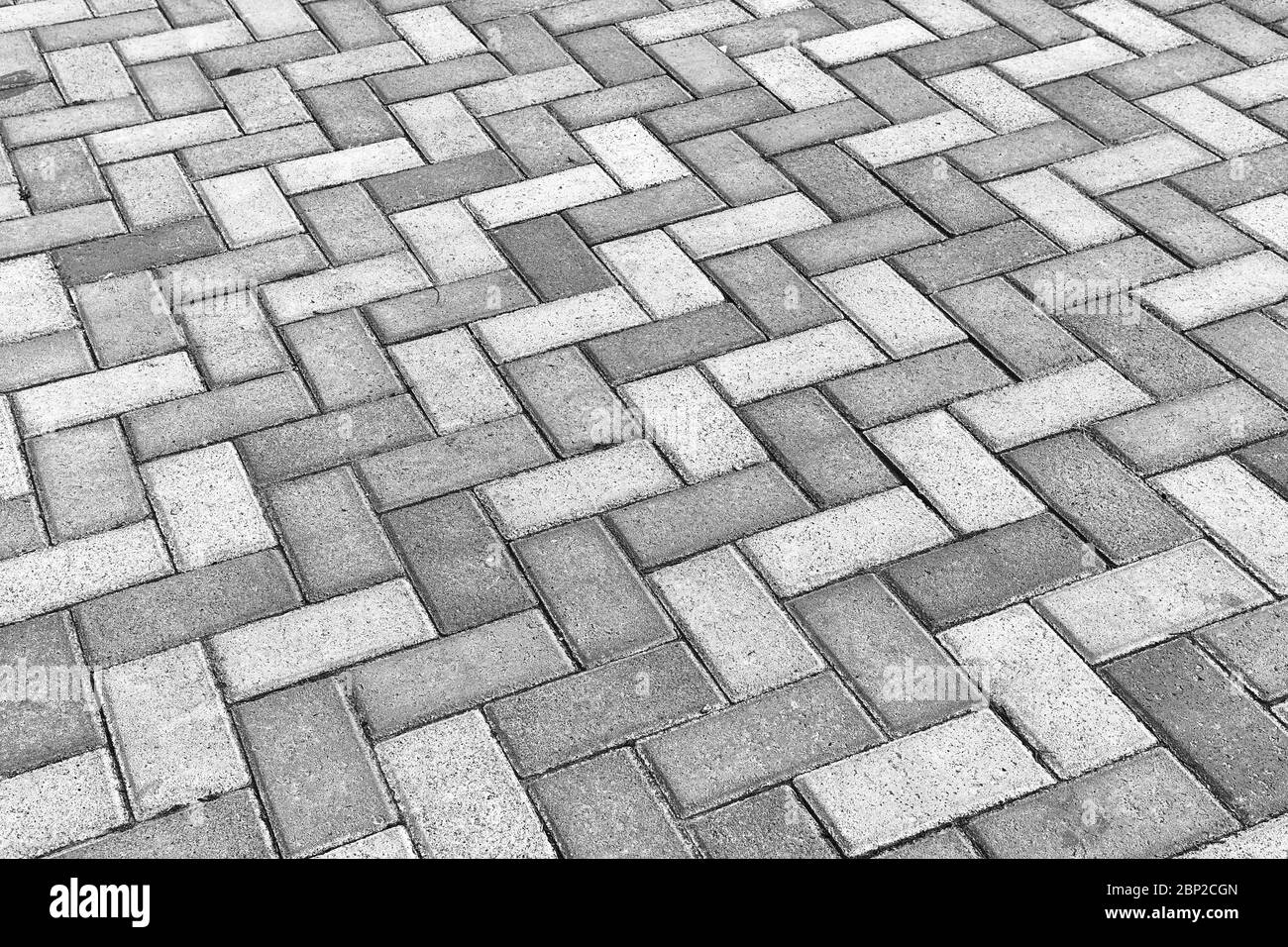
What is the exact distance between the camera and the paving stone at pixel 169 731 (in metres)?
2.38

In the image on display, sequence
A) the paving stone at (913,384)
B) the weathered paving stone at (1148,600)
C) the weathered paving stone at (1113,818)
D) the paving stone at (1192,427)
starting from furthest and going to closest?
the paving stone at (913,384), the paving stone at (1192,427), the weathered paving stone at (1148,600), the weathered paving stone at (1113,818)

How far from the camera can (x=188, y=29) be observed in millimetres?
4648

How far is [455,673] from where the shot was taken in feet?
8.45

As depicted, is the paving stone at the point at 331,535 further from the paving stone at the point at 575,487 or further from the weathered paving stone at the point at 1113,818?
the weathered paving stone at the point at 1113,818

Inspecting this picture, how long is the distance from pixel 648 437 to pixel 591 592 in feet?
1.57

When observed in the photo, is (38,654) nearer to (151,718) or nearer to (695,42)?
(151,718)

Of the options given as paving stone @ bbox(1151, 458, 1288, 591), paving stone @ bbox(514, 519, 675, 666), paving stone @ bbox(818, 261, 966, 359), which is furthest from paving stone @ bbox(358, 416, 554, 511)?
paving stone @ bbox(1151, 458, 1288, 591)

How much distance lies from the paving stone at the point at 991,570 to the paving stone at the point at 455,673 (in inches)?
27.7

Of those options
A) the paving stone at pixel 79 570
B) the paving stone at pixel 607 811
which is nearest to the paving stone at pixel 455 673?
the paving stone at pixel 607 811

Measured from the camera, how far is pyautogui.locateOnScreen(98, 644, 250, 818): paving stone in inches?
93.9

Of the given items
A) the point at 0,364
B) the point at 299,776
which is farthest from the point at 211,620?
the point at 0,364

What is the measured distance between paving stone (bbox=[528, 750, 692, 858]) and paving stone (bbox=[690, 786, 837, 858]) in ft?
0.17

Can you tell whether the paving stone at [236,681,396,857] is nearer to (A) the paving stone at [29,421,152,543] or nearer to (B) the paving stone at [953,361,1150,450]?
(A) the paving stone at [29,421,152,543]

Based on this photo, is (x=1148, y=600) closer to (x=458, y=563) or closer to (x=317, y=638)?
(x=458, y=563)
